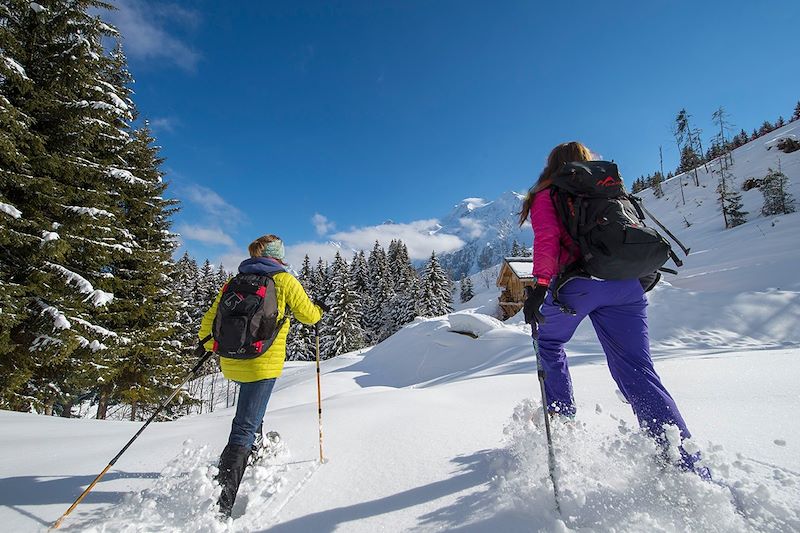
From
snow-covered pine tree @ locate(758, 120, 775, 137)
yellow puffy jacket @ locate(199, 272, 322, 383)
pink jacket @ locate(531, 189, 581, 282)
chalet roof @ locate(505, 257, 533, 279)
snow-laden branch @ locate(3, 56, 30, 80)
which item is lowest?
yellow puffy jacket @ locate(199, 272, 322, 383)

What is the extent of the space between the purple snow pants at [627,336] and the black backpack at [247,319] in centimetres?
209

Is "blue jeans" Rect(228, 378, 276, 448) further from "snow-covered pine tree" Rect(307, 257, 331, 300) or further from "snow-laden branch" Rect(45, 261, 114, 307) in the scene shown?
"snow-covered pine tree" Rect(307, 257, 331, 300)

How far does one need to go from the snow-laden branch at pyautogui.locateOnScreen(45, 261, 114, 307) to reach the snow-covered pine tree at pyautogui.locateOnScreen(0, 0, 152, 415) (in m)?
0.02

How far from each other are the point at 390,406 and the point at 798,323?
14489 mm

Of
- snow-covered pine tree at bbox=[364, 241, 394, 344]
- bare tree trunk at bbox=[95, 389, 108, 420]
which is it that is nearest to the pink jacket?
bare tree trunk at bbox=[95, 389, 108, 420]

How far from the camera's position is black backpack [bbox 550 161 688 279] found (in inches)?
79.0

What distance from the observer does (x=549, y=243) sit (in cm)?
224

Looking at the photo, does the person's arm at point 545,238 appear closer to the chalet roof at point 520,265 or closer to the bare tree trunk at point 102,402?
the bare tree trunk at point 102,402

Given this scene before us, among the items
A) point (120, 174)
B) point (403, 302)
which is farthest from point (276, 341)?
point (403, 302)

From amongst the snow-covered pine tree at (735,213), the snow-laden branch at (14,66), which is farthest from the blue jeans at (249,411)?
the snow-covered pine tree at (735,213)

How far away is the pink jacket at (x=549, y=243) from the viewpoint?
2217 mm

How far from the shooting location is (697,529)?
1551mm

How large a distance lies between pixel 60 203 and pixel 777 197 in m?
44.8

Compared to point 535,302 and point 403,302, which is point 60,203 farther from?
point 403,302
